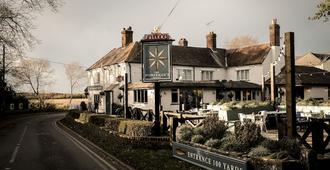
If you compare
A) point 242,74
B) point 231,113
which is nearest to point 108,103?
point 242,74

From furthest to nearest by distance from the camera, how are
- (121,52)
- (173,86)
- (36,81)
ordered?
1. (36,81)
2. (121,52)
3. (173,86)

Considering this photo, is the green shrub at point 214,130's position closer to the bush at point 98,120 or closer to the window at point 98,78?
the bush at point 98,120

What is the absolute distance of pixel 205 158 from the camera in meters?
12.6

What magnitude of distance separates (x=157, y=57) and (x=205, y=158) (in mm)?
9661

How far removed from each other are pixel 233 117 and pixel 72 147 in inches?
426

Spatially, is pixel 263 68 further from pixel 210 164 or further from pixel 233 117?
pixel 210 164

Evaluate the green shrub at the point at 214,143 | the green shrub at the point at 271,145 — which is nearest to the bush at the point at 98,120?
the green shrub at the point at 214,143

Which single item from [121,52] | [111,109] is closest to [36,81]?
[121,52]

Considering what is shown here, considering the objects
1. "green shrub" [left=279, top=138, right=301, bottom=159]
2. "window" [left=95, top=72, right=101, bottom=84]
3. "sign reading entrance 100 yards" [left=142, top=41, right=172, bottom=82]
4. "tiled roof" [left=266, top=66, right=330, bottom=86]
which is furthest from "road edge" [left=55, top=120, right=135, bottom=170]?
"window" [left=95, top=72, right=101, bottom=84]

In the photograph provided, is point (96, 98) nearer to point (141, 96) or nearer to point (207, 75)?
point (141, 96)

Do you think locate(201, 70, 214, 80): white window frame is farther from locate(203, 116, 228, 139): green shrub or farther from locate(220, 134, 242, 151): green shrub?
locate(220, 134, 242, 151): green shrub

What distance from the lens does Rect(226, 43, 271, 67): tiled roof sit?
5287 centimetres

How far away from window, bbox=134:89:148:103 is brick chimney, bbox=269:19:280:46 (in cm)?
1810

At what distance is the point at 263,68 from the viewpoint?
171 ft
